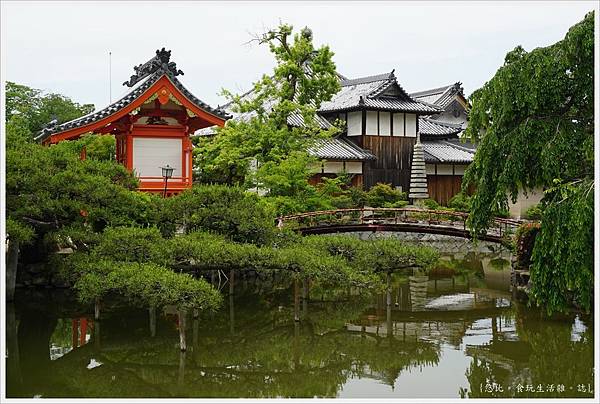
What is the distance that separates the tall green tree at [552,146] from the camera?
9359 millimetres

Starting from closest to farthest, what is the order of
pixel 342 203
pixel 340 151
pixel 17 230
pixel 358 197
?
pixel 17 230
pixel 342 203
pixel 358 197
pixel 340 151

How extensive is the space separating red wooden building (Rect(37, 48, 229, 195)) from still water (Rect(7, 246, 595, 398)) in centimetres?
344

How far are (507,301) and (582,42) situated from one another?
7345mm

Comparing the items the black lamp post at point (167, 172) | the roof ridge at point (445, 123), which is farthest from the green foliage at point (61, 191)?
the roof ridge at point (445, 123)

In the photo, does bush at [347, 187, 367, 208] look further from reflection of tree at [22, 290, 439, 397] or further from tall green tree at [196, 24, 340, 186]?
reflection of tree at [22, 290, 439, 397]

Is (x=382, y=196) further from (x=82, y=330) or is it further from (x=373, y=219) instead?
(x=82, y=330)

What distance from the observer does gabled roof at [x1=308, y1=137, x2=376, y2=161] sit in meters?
27.9

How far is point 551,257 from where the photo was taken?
32.4ft

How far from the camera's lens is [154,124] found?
17.0m

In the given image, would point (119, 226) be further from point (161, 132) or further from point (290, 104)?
point (290, 104)

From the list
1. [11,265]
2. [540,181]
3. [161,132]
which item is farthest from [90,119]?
[540,181]

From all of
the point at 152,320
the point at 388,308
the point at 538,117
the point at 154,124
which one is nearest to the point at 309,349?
the point at 152,320

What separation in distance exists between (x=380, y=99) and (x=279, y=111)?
338 inches

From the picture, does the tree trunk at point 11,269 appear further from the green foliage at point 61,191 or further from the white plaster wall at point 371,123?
the white plaster wall at point 371,123
